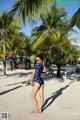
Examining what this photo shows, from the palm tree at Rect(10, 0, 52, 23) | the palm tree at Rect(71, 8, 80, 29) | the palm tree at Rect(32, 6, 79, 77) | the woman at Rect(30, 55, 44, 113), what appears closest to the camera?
the woman at Rect(30, 55, 44, 113)

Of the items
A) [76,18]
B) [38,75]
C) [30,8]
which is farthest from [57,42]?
[38,75]

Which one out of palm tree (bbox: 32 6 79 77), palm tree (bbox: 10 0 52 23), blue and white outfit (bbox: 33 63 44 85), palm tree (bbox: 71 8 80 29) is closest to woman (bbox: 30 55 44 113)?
blue and white outfit (bbox: 33 63 44 85)

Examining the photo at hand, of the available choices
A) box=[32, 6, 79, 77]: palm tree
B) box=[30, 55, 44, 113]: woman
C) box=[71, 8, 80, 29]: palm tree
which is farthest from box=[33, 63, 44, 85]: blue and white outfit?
box=[32, 6, 79, 77]: palm tree

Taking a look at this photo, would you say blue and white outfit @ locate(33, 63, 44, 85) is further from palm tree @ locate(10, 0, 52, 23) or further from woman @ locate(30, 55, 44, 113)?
palm tree @ locate(10, 0, 52, 23)

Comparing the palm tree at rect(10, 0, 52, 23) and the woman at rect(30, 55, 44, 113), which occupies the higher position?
the palm tree at rect(10, 0, 52, 23)

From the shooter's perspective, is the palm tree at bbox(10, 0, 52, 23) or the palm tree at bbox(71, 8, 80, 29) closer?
the palm tree at bbox(10, 0, 52, 23)

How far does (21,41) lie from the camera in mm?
48375

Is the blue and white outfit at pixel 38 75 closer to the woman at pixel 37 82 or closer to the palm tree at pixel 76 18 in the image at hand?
the woman at pixel 37 82

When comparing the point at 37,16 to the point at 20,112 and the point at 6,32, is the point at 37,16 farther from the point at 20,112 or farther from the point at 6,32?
the point at 6,32

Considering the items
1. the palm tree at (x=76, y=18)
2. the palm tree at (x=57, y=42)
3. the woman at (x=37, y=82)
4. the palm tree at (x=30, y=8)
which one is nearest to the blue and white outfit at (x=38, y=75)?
the woman at (x=37, y=82)

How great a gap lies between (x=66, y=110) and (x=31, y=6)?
4.08 meters

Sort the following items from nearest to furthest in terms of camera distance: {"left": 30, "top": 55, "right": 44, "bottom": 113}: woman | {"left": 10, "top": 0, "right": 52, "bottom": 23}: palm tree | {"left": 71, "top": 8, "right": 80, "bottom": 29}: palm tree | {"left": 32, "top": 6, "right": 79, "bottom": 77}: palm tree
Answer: {"left": 30, "top": 55, "right": 44, "bottom": 113}: woman → {"left": 10, "top": 0, "right": 52, "bottom": 23}: palm tree → {"left": 71, "top": 8, "right": 80, "bottom": 29}: palm tree → {"left": 32, "top": 6, "right": 79, "bottom": 77}: palm tree

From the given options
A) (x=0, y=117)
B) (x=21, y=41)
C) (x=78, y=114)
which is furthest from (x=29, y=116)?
(x=21, y=41)

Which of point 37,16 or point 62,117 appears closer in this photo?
point 62,117
